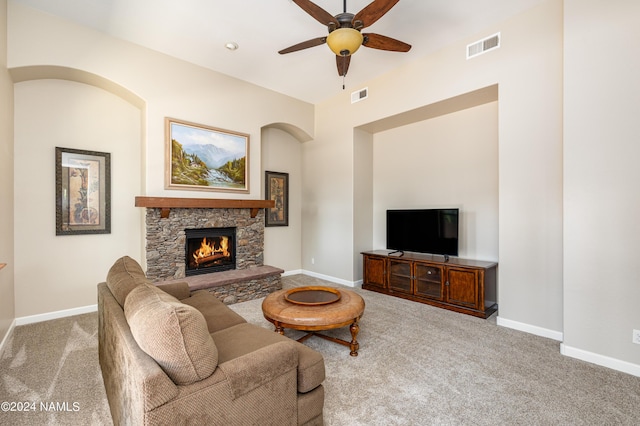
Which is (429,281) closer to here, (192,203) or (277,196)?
(277,196)

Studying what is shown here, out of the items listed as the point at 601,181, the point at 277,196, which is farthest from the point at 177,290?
the point at 601,181

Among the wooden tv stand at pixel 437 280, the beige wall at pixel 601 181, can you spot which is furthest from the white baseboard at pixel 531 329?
the beige wall at pixel 601 181

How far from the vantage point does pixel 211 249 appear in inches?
185

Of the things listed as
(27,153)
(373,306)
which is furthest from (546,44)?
(27,153)

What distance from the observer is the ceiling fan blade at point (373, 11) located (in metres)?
2.39

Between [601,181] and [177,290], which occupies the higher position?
[601,181]

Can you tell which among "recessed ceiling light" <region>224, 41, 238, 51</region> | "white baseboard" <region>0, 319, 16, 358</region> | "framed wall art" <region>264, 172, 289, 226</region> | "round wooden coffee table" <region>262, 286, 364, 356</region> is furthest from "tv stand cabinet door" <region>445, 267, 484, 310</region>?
"white baseboard" <region>0, 319, 16, 358</region>

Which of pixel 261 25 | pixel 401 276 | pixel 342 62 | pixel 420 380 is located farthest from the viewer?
pixel 401 276

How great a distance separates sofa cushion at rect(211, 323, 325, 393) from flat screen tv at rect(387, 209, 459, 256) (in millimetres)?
3045

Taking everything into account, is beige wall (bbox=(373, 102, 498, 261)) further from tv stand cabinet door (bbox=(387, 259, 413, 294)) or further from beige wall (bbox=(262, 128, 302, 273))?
beige wall (bbox=(262, 128, 302, 273))

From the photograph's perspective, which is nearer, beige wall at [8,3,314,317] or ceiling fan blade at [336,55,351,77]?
ceiling fan blade at [336,55,351,77]

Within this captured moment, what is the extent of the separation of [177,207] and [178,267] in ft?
2.94

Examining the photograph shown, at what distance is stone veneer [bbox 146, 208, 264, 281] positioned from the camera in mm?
4039

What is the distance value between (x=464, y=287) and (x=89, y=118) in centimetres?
546
